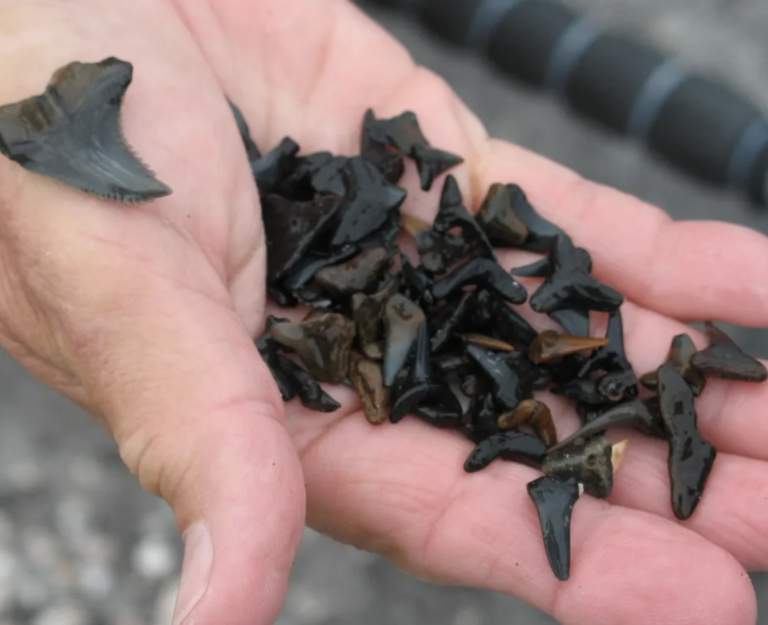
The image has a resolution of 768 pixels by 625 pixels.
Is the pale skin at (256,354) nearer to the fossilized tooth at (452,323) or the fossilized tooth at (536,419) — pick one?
the fossilized tooth at (536,419)

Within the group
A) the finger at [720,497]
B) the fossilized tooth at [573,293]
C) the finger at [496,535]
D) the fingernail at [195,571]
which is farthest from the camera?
the fossilized tooth at [573,293]

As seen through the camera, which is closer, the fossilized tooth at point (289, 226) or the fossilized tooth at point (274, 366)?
the fossilized tooth at point (274, 366)

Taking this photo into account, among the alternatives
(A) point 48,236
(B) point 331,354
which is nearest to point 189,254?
(A) point 48,236

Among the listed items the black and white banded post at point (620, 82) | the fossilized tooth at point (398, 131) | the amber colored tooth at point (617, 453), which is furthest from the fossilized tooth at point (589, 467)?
the black and white banded post at point (620, 82)

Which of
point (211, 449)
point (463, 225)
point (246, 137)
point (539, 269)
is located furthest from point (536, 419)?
point (246, 137)

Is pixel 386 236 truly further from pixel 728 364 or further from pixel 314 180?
pixel 728 364

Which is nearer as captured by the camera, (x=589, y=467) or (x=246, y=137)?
(x=589, y=467)
